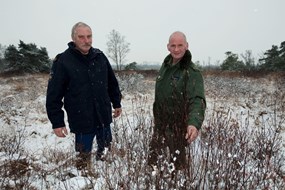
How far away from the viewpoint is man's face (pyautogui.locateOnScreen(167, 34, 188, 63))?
7.61ft

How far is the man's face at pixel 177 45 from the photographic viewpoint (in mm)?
2320

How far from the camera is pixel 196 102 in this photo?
2.13m

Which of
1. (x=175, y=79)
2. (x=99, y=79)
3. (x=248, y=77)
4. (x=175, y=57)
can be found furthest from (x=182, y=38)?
(x=248, y=77)

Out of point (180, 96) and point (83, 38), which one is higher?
point (83, 38)

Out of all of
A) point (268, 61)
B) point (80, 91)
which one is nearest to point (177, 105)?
point (80, 91)

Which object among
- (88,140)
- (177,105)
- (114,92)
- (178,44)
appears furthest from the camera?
(114,92)

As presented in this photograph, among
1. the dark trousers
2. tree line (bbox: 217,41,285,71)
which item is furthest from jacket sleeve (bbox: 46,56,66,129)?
tree line (bbox: 217,41,285,71)

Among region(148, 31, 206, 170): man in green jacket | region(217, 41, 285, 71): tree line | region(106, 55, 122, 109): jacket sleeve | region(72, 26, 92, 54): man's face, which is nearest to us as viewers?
region(148, 31, 206, 170): man in green jacket

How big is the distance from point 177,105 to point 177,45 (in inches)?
23.6

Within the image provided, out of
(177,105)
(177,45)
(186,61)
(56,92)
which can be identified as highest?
(177,45)

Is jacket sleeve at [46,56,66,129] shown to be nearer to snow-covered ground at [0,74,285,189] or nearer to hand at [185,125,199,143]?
snow-covered ground at [0,74,285,189]

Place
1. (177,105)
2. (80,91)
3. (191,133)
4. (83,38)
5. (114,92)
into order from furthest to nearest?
1. (114,92)
2. (80,91)
3. (83,38)
4. (177,105)
5. (191,133)

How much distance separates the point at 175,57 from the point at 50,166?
204 cm

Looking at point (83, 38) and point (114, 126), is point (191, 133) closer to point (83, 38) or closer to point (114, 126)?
point (114, 126)
